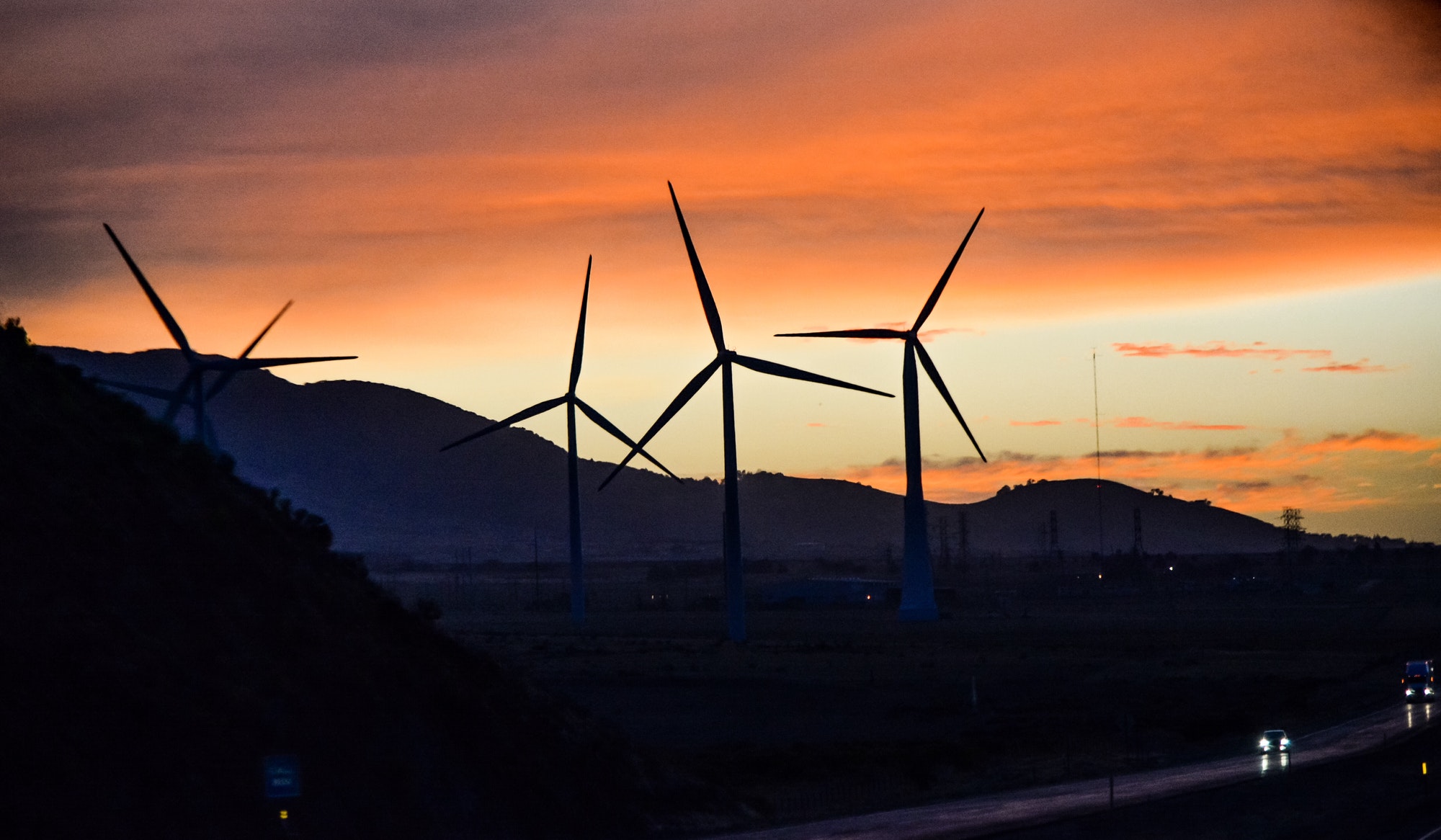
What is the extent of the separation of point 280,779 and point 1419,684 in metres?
60.0

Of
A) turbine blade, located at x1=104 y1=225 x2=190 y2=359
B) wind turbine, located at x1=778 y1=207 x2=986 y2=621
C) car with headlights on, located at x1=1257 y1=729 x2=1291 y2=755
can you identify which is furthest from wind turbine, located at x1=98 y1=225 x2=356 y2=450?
car with headlights on, located at x1=1257 y1=729 x2=1291 y2=755

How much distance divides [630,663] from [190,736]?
72.5m

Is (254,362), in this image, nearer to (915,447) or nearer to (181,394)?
(181,394)

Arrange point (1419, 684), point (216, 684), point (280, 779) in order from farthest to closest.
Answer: point (1419, 684) → point (216, 684) → point (280, 779)

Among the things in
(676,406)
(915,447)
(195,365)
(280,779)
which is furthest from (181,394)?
(280,779)

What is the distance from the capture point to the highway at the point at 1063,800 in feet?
117

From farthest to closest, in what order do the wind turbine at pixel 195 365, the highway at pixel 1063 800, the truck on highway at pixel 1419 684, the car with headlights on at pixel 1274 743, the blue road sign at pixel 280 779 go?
1. the wind turbine at pixel 195 365
2. the truck on highway at pixel 1419 684
3. the car with headlights on at pixel 1274 743
4. the highway at pixel 1063 800
5. the blue road sign at pixel 280 779

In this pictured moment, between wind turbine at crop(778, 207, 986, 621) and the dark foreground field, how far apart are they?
321cm

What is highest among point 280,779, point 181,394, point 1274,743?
point 181,394

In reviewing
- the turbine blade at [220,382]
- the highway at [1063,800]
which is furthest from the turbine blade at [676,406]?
the highway at [1063,800]

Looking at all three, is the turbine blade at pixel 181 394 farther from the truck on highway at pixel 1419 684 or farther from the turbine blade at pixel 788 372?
the truck on highway at pixel 1419 684

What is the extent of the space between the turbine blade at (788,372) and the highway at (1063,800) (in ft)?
171

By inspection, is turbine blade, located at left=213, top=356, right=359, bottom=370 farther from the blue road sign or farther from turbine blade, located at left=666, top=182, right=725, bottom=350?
the blue road sign

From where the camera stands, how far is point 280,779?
2406 centimetres
